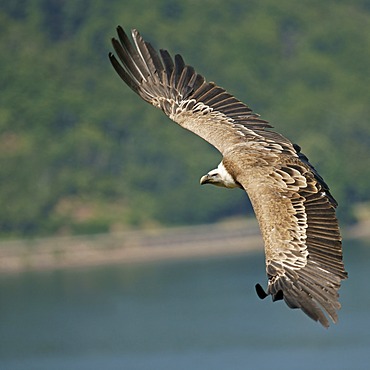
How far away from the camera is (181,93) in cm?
1639

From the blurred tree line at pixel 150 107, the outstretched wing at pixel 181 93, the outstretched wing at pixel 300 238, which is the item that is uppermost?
the blurred tree line at pixel 150 107

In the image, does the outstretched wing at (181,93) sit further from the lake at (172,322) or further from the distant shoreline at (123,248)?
the distant shoreline at (123,248)

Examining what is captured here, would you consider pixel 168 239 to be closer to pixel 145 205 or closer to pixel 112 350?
pixel 145 205

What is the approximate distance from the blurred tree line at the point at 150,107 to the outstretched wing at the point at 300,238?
69.0m

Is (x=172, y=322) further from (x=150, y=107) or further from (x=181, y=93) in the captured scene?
(x=181, y=93)

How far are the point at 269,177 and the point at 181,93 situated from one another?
3060 millimetres

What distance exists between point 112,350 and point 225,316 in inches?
244

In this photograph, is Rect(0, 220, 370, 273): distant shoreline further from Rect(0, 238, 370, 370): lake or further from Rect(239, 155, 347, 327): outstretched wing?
Rect(239, 155, 347, 327): outstretched wing

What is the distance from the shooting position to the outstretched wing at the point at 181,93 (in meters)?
15.6

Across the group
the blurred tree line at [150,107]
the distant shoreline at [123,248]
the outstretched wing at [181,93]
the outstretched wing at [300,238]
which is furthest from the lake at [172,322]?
the outstretched wing at [300,238]

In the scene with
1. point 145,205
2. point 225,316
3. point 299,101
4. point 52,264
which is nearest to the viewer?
point 225,316

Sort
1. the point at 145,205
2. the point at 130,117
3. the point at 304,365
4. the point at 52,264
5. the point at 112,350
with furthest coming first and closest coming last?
the point at 130,117, the point at 145,205, the point at 52,264, the point at 112,350, the point at 304,365

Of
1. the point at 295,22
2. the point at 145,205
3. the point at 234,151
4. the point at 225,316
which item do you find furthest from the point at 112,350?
the point at 295,22

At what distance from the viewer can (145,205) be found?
286 ft
